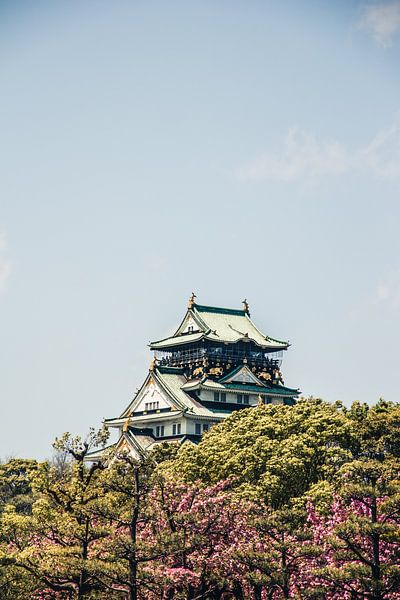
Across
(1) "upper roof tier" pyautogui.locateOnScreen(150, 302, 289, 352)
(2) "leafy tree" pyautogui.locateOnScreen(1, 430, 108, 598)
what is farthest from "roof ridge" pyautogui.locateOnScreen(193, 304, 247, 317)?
(2) "leafy tree" pyautogui.locateOnScreen(1, 430, 108, 598)

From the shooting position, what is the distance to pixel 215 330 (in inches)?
3305

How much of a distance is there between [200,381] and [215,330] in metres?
7.47

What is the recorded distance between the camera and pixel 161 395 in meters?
78.5

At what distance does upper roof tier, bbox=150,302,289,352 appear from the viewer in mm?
82812

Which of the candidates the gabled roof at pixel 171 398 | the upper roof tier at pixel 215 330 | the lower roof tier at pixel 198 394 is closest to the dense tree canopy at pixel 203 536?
the gabled roof at pixel 171 398

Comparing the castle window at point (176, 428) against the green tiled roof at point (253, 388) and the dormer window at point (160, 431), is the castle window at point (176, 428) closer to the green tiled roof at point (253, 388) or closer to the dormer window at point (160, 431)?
the dormer window at point (160, 431)

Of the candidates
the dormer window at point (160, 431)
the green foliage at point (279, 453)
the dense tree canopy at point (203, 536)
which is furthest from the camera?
the dormer window at point (160, 431)

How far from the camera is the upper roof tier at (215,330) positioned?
272 ft

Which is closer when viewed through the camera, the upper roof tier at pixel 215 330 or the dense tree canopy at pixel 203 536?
the dense tree canopy at pixel 203 536

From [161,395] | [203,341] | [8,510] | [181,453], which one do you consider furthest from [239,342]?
[8,510]

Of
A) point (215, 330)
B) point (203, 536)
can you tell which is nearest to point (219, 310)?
point (215, 330)

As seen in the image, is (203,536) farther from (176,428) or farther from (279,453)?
(176,428)

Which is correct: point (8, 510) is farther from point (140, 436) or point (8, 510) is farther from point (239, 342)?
point (239, 342)

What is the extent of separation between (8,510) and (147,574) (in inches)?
346
